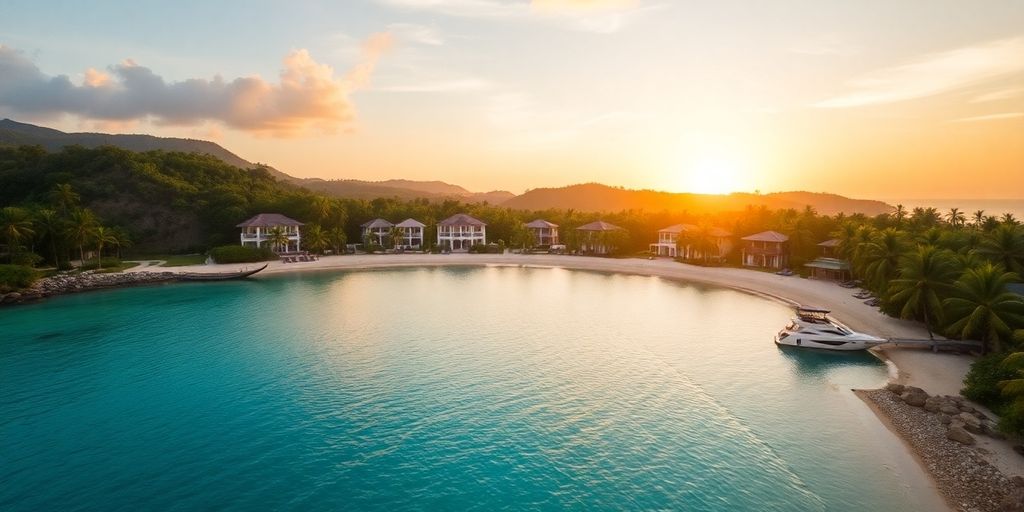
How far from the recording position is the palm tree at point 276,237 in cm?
8088

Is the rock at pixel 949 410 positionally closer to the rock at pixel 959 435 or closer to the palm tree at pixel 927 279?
the rock at pixel 959 435

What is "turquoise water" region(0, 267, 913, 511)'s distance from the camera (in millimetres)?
16453

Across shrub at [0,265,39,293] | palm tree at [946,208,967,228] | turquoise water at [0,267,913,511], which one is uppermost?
palm tree at [946,208,967,228]

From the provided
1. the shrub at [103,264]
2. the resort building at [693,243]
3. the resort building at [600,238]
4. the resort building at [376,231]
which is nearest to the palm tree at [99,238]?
the shrub at [103,264]

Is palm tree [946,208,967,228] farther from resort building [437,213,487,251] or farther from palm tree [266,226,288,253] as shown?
palm tree [266,226,288,253]

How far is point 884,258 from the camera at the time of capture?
37.1 metres

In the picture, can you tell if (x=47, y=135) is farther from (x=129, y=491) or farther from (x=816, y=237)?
(x=816, y=237)

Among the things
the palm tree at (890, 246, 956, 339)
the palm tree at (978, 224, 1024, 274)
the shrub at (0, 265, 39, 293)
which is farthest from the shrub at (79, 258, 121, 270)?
the palm tree at (978, 224, 1024, 274)

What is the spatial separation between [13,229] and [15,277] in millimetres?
9558

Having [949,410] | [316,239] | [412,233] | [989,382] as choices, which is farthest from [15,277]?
[989,382]

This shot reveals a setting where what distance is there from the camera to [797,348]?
106 ft

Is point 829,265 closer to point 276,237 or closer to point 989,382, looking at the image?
point 989,382

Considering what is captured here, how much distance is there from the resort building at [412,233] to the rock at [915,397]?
77812mm

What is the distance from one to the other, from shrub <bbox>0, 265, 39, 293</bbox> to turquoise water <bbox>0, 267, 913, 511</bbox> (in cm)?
1091
